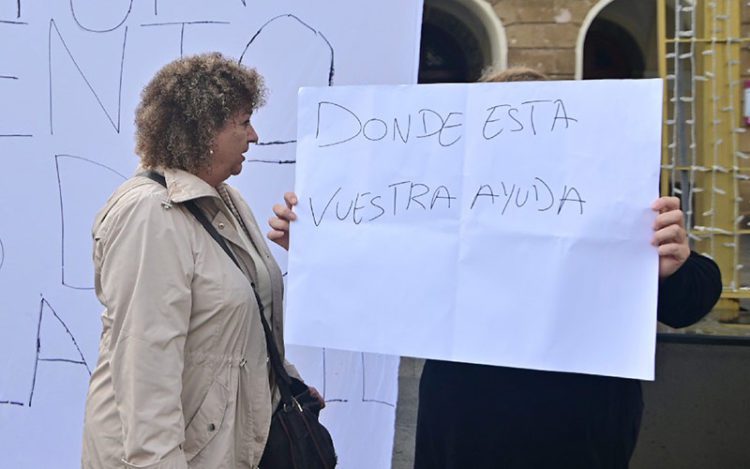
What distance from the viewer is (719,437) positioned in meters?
2.69

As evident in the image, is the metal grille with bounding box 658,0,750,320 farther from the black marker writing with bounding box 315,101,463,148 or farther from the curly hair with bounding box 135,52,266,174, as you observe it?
the curly hair with bounding box 135,52,266,174

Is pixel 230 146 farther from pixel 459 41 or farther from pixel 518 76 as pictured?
pixel 459 41

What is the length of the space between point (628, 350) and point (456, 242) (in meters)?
0.41

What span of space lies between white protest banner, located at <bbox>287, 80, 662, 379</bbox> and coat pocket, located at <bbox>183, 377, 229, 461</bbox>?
23cm

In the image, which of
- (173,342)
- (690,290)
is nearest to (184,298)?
(173,342)

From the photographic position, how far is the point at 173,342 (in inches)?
57.5

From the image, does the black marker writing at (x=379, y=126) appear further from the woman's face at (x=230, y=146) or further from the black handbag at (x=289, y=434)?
the black handbag at (x=289, y=434)

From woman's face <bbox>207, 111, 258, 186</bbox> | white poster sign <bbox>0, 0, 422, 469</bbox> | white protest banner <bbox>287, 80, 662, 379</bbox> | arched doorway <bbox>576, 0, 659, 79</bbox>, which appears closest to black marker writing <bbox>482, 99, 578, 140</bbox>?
white protest banner <bbox>287, 80, 662, 379</bbox>

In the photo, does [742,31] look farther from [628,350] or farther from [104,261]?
[104,261]

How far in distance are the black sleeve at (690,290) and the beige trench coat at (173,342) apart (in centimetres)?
90

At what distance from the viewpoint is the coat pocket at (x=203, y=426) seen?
155 cm

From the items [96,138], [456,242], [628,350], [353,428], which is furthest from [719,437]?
[96,138]

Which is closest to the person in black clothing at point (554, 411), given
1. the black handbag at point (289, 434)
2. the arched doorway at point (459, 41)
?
the black handbag at point (289, 434)

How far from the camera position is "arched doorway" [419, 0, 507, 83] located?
4.59m
